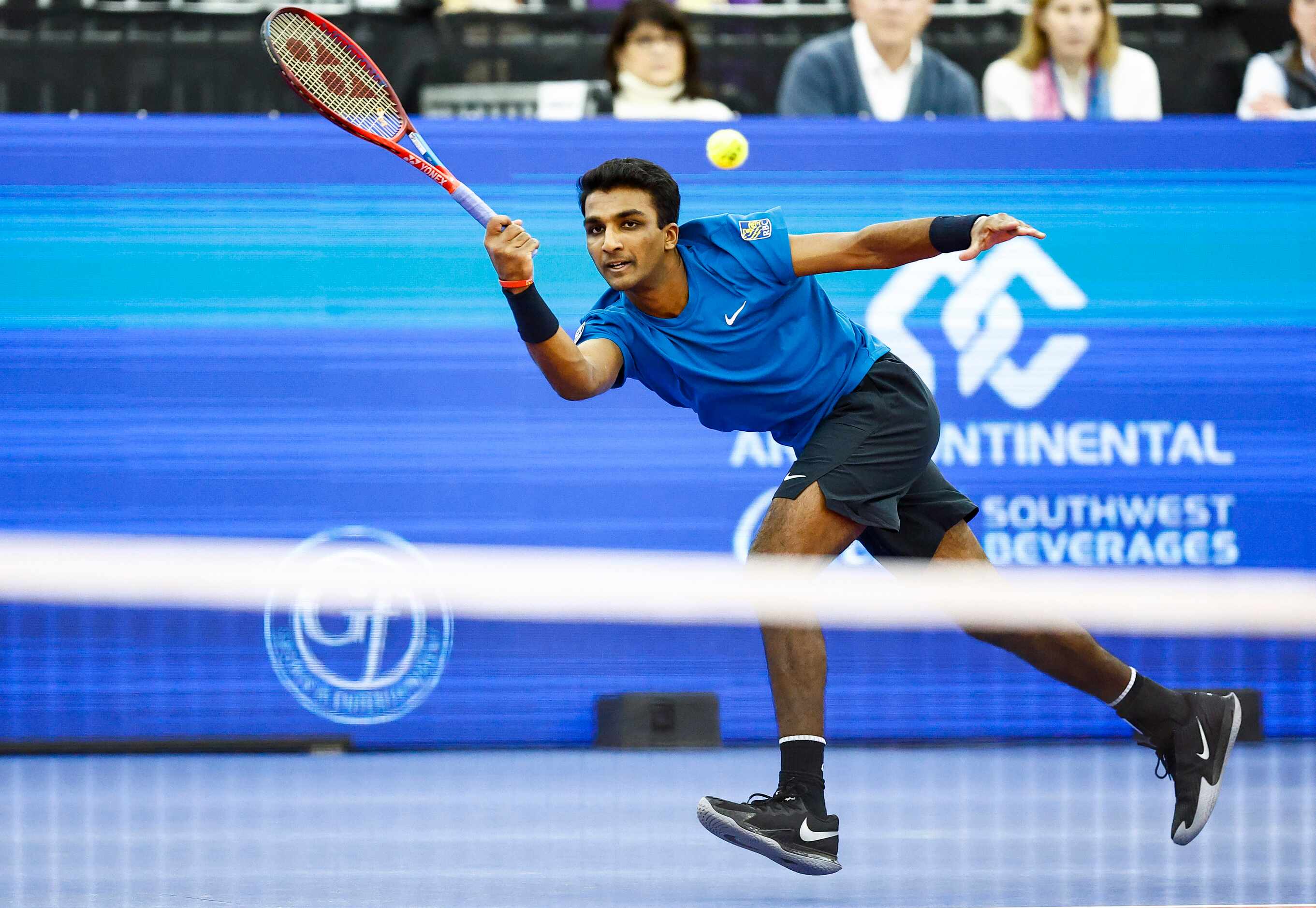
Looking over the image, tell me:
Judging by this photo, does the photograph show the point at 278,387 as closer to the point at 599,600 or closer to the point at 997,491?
the point at 599,600

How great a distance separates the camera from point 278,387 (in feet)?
20.3

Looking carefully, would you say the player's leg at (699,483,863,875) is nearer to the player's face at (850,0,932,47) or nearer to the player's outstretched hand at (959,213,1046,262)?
the player's outstretched hand at (959,213,1046,262)

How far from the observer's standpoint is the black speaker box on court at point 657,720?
20.6 ft

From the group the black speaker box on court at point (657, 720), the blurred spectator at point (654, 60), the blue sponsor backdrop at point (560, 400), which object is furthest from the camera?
the blurred spectator at point (654, 60)

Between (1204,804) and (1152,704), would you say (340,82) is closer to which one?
(1152,704)

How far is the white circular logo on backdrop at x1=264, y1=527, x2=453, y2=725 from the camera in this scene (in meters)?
6.18

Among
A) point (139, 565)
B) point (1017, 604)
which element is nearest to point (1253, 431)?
point (1017, 604)

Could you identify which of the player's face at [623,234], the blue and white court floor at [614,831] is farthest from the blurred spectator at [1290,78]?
the player's face at [623,234]

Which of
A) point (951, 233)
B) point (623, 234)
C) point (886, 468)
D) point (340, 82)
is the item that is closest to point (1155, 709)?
point (886, 468)

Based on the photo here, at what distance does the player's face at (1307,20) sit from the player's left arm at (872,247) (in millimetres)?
3304

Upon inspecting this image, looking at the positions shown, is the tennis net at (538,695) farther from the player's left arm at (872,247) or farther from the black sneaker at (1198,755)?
the player's left arm at (872,247)

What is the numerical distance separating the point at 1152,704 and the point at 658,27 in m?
3.30

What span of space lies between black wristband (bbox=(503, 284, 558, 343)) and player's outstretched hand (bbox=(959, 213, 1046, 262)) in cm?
94

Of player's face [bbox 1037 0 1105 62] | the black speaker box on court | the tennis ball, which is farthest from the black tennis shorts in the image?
player's face [bbox 1037 0 1105 62]
